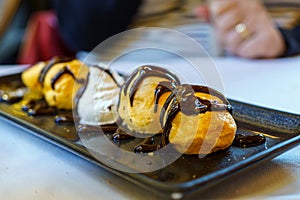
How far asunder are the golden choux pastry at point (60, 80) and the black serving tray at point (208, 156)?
64mm

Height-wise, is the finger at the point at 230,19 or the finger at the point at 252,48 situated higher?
the finger at the point at 230,19

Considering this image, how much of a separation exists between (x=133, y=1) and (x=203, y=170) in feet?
4.13

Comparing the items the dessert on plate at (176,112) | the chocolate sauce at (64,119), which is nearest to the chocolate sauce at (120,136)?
the dessert on plate at (176,112)

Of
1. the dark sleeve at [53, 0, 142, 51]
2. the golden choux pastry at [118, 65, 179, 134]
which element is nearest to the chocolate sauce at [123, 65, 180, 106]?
the golden choux pastry at [118, 65, 179, 134]

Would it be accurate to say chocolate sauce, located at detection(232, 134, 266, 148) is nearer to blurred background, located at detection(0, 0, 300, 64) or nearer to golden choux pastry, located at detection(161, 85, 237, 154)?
golden choux pastry, located at detection(161, 85, 237, 154)

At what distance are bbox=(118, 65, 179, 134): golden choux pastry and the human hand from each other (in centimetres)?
83

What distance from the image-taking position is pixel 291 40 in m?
1.53

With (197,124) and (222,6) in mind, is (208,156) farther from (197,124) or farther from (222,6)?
(222,6)

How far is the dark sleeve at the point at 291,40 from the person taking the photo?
151 cm

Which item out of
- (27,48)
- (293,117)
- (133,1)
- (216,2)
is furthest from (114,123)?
(27,48)

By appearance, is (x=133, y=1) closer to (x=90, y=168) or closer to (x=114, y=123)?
(x=114, y=123)

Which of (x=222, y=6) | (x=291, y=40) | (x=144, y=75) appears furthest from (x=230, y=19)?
(x=144, y=75)

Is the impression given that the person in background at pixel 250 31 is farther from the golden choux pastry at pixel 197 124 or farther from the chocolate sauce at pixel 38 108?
the golden choux pastry at pixel 197 124

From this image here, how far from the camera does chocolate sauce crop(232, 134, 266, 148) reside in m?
0.66
